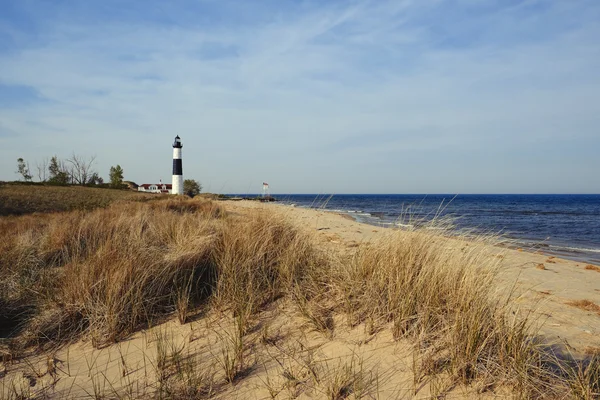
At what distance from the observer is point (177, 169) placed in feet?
126

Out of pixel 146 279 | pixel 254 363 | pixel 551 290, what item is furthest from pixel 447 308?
pixel 551 290

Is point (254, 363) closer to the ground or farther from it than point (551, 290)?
farther from it

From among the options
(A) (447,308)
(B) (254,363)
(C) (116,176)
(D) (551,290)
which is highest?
(C) (116,176)

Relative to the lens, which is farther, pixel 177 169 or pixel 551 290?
pixel 177 169

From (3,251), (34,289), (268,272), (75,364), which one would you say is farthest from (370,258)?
(3,251)

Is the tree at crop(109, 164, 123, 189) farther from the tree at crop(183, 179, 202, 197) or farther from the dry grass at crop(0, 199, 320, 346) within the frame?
the dry grass at crop(0, 199, 320, 346)

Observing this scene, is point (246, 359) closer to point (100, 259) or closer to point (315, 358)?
point (315, 358)

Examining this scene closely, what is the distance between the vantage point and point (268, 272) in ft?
15.0

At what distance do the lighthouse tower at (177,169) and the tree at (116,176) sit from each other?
826 inches

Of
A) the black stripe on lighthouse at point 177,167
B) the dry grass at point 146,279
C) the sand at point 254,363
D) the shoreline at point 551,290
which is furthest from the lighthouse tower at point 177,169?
the sand at point 254,363

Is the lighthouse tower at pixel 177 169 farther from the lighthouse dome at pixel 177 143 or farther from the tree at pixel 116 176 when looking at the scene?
the tree at pixel 116 176

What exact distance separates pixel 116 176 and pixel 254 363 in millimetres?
60319

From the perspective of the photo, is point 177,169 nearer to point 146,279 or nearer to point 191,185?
point 191,185

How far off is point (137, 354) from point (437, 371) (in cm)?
259
